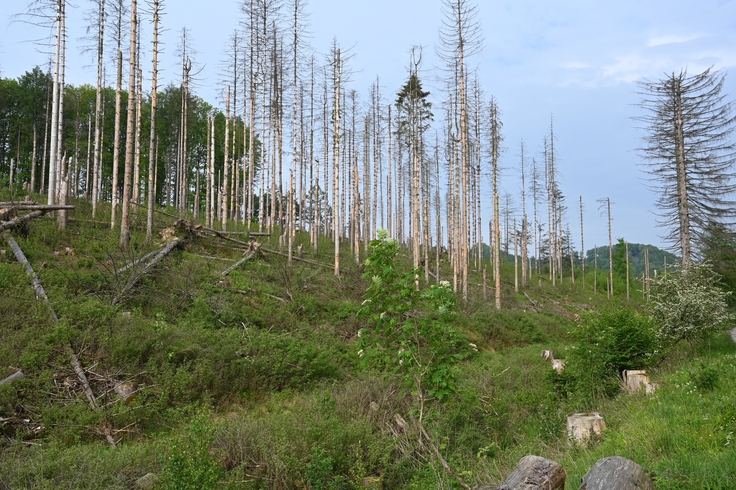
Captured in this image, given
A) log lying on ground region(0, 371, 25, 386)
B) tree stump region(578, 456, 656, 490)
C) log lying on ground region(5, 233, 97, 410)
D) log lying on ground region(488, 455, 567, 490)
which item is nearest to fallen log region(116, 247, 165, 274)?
log lying on ground region(5, 233, 97, 410)

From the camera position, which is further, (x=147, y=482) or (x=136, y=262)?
(x=136, y=262)

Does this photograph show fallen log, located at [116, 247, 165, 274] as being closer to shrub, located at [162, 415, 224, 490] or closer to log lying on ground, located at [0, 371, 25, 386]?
log lying on ground, located at [0, 371, 25, 386]

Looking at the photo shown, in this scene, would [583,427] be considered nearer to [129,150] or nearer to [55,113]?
[129,150]

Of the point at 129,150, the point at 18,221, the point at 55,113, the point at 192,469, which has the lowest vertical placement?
the point at 192,469

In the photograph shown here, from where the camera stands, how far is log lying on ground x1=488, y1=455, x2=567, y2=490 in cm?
399

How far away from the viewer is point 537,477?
4039 mm

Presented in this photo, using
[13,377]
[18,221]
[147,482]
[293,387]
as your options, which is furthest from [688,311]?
[18,221]

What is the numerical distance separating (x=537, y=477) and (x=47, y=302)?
939 cm

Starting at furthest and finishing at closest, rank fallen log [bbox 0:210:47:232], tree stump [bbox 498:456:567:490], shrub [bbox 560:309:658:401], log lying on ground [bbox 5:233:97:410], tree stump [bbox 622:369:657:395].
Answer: fallen log [bbox 0:210:47:232]
shrub [bbox 560:309:658:401]
tree stump [bbox 622:369:657:395]
log lying on ground [bbox 5:233:97:410]
tree stump [bbox 498:456:567:490]

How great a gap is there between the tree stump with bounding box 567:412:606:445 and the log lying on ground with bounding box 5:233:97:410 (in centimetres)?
733

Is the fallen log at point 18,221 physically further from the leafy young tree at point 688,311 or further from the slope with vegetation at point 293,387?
the leafy young tree at point 688,311

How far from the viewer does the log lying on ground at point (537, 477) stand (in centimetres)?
399

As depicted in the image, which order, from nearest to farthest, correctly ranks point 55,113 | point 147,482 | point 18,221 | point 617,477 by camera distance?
point 617,477
point 147,482
point 18,221
point 55,113

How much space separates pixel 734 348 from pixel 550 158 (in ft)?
104
